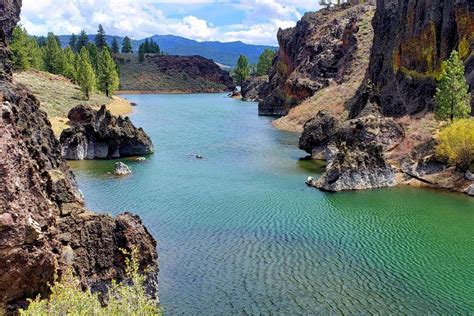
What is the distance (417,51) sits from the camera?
91000 mm

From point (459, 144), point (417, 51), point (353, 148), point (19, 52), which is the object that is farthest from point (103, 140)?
point (19, 52)

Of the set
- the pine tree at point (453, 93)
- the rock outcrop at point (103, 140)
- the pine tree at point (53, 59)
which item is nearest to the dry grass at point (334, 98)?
the pine tree at point (453, 93)

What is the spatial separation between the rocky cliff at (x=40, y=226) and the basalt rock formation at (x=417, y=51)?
5956cm

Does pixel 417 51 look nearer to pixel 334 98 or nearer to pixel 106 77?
pixel 334 98

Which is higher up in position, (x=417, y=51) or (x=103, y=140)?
(x=417, y=51)

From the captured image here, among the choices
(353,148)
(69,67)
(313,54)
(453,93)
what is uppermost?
(313,54)

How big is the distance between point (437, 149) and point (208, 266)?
126 feet

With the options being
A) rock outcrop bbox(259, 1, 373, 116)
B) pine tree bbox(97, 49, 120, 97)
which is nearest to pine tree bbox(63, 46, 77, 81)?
pine tree bbox(97, 49, 120, 97)

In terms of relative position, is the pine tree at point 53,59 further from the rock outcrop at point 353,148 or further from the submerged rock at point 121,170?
the rock outcrop at point 353,148

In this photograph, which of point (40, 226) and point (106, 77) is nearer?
point (40, 226)

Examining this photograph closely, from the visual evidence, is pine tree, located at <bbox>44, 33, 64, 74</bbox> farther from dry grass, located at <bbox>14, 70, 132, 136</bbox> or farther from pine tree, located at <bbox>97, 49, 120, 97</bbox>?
pine tree, located at <bbox>97, 49, 120, 97</bbox>

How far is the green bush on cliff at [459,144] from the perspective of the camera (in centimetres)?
5691

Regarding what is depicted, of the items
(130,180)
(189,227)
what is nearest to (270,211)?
(189,227)

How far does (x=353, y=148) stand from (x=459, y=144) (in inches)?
470
